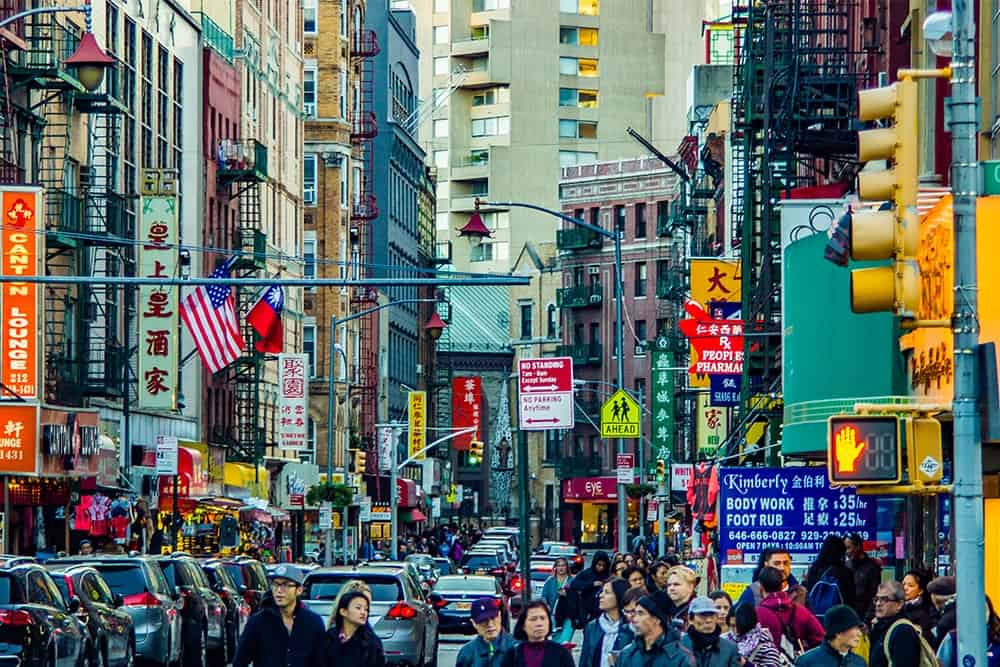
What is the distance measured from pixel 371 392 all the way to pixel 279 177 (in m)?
21.3

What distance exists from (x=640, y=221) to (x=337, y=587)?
91116mm

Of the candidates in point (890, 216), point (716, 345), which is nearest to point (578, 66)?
point (716, 345)

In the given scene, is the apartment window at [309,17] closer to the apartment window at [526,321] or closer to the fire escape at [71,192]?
the apartment window at [526,321]

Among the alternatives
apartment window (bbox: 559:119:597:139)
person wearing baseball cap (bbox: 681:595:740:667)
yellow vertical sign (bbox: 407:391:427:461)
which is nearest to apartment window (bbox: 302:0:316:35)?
yellow vertical sign (bbox: 407:391:427:461)

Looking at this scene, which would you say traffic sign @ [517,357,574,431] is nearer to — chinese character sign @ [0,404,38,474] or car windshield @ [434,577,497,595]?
car windshield @ [434,577,497,595]

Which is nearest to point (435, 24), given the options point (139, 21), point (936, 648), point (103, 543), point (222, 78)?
point (222, 78)

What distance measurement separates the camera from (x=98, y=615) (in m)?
25.5

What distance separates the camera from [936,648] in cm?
1788

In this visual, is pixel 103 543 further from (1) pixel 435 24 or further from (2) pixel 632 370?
(1) pixel 435 24

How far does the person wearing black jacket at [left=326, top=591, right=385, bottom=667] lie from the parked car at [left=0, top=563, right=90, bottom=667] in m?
7.10

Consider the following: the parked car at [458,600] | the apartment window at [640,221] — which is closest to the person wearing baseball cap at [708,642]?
the parked car at [458,600]

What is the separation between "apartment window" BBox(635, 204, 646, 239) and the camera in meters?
120

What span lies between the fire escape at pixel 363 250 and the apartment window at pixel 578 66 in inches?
1202

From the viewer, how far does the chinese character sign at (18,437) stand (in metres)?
44.0
